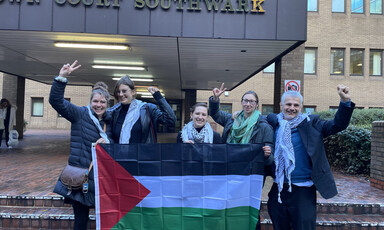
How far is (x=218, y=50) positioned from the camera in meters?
7.76

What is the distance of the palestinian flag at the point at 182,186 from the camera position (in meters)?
2.98

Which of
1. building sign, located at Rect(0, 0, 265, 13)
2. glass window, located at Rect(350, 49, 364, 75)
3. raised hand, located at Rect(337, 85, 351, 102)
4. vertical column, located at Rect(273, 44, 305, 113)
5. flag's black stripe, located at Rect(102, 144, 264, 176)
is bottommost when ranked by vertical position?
flag's black stripe, located at Rect(102, 144, 264, 176)

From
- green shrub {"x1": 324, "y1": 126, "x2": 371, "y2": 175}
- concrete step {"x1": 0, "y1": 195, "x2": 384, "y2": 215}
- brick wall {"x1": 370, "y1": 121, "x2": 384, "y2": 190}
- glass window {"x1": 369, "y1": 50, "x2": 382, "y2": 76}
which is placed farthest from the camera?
glass window {"x1": 369, "y1": 50, "x2": 382, "y2": 76}

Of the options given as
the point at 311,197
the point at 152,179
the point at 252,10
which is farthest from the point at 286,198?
the point at 252,10

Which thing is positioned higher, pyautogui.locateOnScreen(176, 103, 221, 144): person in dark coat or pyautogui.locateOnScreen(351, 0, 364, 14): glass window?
pyautogui.locateOnScreen(351, 0, 364, 14): glass window

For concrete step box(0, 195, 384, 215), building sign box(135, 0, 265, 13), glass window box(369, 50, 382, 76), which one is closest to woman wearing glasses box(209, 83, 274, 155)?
concrete step box(0, 195, 384, 215)

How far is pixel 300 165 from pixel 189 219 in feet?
4.24

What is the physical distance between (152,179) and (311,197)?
1646 millimetres

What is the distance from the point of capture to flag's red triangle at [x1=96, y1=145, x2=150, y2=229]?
2.92 m

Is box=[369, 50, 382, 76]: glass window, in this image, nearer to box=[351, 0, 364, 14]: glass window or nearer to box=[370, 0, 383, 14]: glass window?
box=[370, 0, 383, 14]: glass window

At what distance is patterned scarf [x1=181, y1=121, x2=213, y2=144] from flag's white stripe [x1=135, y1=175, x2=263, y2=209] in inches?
18.0

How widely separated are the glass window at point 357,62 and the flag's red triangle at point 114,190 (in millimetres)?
23503

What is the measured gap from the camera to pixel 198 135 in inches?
129

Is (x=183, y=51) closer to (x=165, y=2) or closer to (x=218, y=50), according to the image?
(x=218, y=50)
